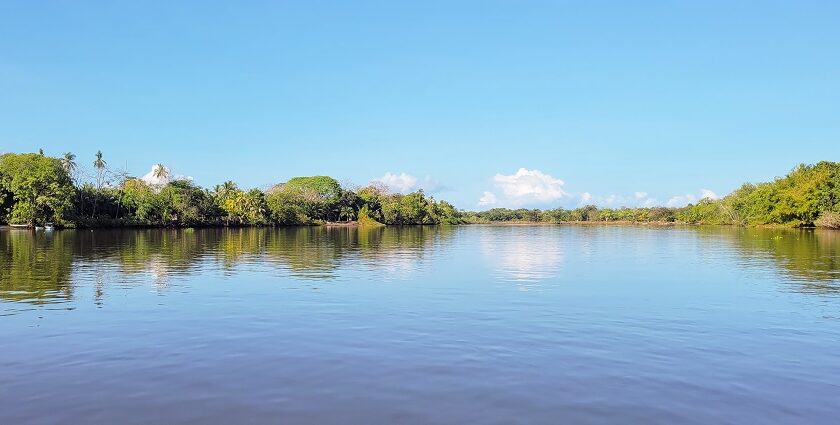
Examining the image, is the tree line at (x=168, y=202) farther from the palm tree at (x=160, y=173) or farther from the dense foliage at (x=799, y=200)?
the dense foliage at (x=799, y=200)

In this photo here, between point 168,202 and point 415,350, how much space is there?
11605 centimetres

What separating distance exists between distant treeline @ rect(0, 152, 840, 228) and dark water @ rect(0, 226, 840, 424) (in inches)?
3032

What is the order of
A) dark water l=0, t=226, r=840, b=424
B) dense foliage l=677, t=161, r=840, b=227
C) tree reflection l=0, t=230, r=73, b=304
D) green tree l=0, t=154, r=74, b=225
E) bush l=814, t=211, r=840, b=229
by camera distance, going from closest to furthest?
dark water l=0, t=226, r=840, b=424 → tree reflection l=0, t=230, r=73, b=304 → green tree l=0, t=154, r=74, b=225 → bush l=814, t=211, r=840, b=229 → dense foliage l=677, t=161, r=840, b=227

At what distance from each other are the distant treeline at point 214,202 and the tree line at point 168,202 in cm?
17

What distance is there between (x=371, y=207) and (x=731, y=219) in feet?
332

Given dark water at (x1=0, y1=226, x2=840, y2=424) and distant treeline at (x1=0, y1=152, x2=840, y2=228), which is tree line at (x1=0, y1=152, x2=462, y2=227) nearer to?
distant treeline at (x1=0, y1=152, x2=840, y2=228)

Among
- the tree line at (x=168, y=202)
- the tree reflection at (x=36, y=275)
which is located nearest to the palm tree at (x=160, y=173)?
the tree line at (x=168, y=202)

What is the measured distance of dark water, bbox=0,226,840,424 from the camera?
9.12 m

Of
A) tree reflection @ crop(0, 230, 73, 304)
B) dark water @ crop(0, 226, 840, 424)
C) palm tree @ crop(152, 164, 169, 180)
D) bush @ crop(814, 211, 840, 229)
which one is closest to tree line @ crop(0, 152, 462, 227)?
palm tree @ crop(152, 164, 169, 180)

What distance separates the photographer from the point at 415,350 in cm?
1315

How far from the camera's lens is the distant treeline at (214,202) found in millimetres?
92375

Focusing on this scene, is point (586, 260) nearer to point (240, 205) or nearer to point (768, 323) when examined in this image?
point (768, 323)

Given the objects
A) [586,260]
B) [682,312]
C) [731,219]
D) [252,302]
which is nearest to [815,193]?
[731,219]

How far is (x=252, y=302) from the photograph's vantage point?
20.4 metres
